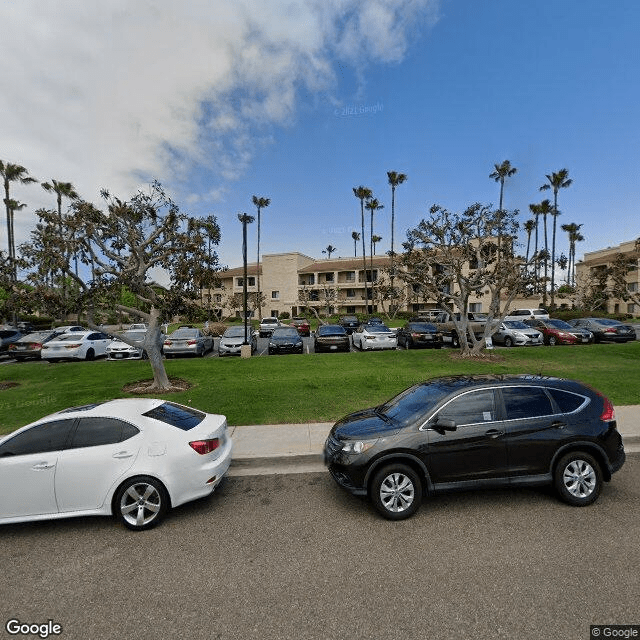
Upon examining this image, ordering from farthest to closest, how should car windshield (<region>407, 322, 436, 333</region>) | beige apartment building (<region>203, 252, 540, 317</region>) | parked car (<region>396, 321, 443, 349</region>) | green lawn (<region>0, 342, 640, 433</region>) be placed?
beige apartment building (<region>203, 252, 540, 317</region>) < car windshield (<region>407, 322, 436, 333</region>) < parked car (<region>396, 321, 443, 349</region>) < green lawn (<region>0, 342, 640, 433</region>)

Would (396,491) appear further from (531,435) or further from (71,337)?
(71,337)

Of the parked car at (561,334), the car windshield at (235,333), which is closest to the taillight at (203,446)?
the car windshield at (235,333)

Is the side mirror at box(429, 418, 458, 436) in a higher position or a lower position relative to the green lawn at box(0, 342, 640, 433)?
higher

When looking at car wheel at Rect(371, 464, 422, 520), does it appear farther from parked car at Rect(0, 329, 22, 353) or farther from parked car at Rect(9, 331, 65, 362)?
parked car at Rect(0, 329, 22, 353)

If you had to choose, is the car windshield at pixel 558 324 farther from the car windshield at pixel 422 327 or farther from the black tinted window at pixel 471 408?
the black tinted window at pixel 471 408

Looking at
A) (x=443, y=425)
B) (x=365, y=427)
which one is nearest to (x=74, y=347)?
(x=365, y=427)

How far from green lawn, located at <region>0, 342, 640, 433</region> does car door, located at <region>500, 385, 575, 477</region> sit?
4.40 m

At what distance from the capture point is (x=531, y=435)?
15.9 ft

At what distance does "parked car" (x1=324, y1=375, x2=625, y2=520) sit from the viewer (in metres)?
4.68

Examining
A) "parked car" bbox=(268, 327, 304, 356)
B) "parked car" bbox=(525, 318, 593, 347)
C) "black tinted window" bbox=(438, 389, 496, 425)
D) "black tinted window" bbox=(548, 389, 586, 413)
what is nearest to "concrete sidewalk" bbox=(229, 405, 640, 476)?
"black tinted window" bbox=(438, 389, 496, 425)

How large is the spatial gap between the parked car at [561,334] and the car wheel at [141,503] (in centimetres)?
2225

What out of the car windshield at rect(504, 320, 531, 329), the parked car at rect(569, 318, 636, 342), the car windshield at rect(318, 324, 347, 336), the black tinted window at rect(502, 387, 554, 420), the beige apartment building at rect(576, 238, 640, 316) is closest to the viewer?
the black tinted window at rect(502, 387, 554, 420)

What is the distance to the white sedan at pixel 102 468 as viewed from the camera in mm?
4477

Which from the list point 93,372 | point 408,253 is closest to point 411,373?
point 408,253
